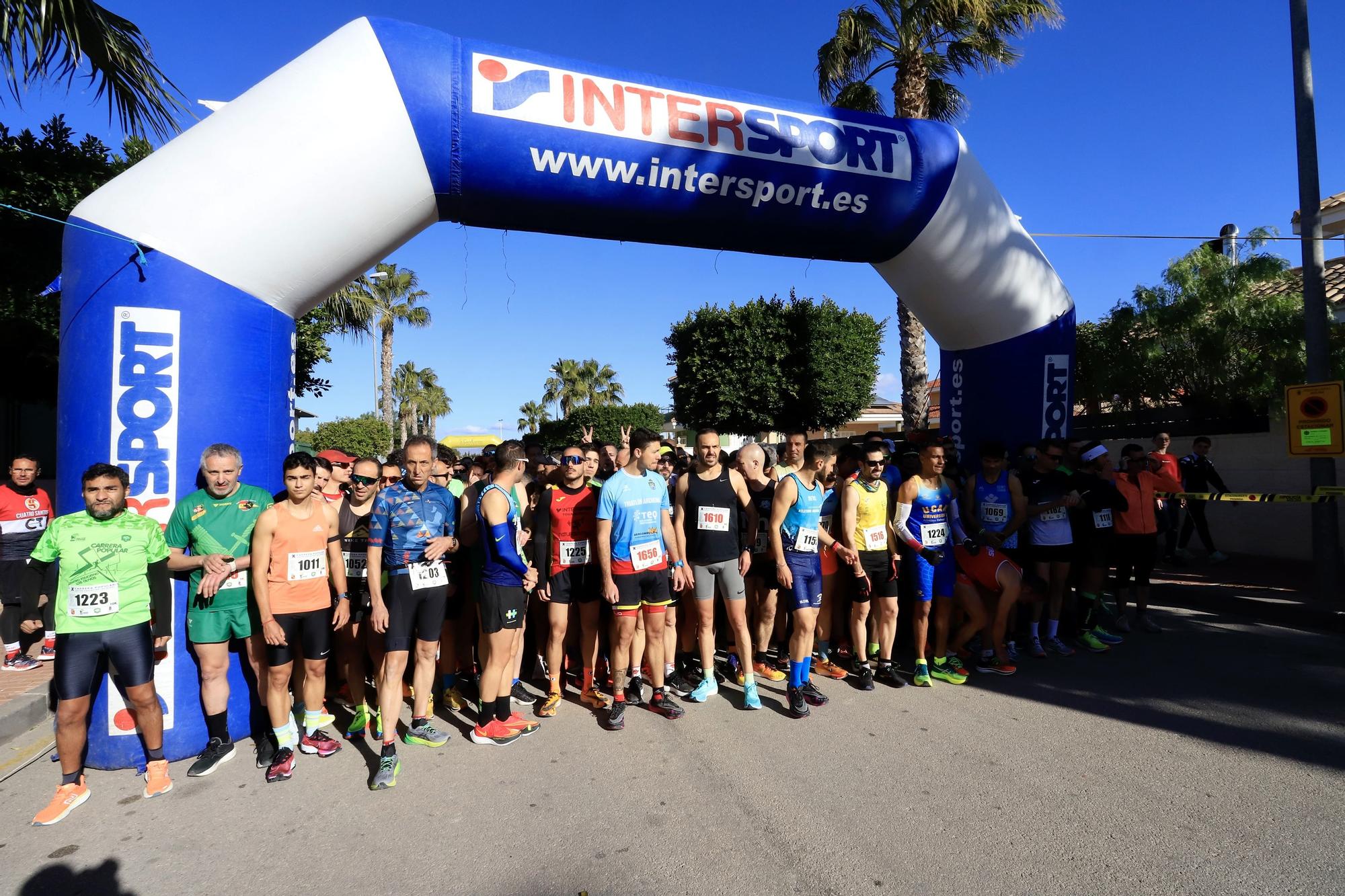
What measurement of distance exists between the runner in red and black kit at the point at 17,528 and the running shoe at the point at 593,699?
4764 millimetres

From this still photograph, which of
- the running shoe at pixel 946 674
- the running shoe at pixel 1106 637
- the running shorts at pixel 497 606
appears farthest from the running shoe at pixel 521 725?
the running shoe at pixel 1106 637

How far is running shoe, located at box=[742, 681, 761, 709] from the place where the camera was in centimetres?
485

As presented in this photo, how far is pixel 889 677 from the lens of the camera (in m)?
5.32

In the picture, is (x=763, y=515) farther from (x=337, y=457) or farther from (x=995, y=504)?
(x=337, y=457)

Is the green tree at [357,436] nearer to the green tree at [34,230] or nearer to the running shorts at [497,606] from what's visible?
the green tree at [34,230]

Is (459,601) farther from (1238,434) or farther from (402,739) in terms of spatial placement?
(1238,434)

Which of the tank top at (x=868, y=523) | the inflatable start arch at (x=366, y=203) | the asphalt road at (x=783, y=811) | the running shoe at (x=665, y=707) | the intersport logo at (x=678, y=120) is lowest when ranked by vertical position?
the asphalt road at (x=783, y=811)

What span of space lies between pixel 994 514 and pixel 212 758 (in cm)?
567

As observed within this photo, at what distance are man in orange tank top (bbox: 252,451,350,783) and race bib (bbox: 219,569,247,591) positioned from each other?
0.11m

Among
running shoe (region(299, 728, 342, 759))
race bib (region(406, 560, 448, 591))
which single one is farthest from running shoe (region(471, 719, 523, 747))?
race bib (region(406, 560, 448, 591))

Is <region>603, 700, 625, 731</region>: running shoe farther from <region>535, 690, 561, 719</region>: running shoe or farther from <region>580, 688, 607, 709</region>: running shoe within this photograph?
<region>535, 690, 561, 719</region>: running shoe

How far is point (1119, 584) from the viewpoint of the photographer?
6727mm

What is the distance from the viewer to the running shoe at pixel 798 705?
184 inches

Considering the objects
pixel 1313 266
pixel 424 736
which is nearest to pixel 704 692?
pixel 424 736
